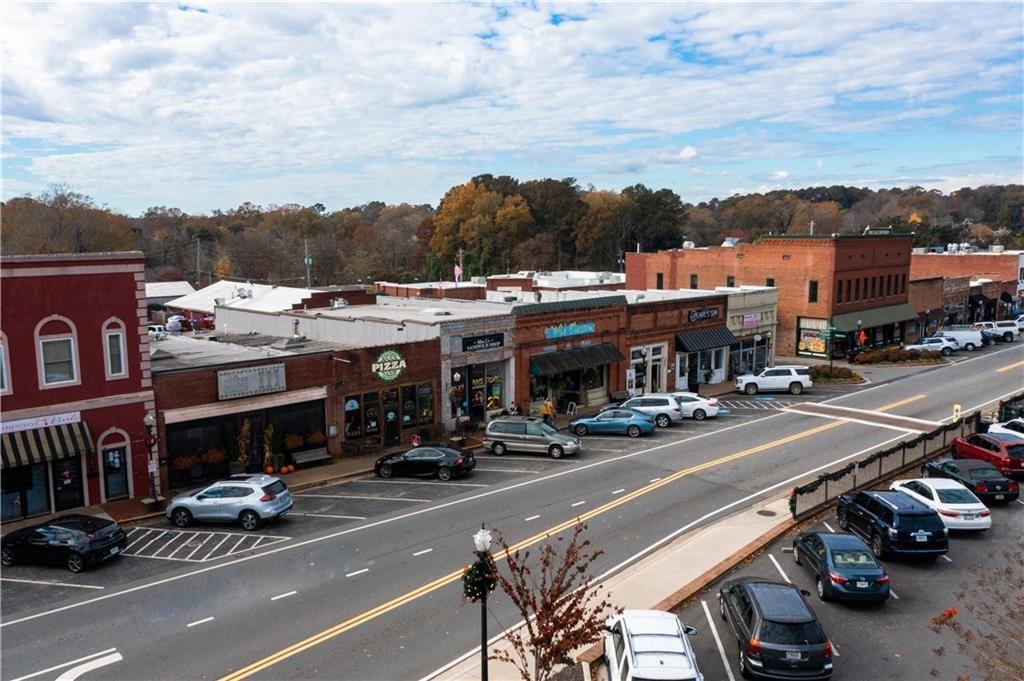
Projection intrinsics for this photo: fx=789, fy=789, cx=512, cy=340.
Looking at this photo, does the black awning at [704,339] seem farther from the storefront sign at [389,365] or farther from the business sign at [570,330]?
the storefront sign at [389,365]

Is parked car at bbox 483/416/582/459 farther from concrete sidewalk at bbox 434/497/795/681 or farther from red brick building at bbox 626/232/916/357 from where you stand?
red brick building at bbox 626/232/916/357

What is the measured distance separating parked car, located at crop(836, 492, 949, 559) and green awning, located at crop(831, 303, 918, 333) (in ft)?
135

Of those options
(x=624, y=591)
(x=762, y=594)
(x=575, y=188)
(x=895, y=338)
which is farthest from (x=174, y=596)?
(x=575, y=188)

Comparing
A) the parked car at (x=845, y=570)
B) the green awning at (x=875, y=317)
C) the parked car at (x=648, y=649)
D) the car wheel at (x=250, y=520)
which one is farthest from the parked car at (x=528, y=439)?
the green awning at (x=875, y=317)

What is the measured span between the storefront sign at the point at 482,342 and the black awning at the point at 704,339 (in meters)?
14.4

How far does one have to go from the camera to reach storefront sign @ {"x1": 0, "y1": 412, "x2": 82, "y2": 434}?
81.4ft

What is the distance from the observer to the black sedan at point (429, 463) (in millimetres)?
29969

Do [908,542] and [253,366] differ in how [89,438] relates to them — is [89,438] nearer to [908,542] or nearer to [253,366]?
[253,366]

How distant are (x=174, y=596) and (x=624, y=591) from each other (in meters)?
11.1

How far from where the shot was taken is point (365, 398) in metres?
34.0

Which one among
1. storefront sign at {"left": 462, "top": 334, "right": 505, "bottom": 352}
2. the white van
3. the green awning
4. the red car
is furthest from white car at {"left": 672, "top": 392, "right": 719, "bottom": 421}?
the white van

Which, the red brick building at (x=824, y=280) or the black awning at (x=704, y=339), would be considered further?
the red brick building at (x=824, y=280)

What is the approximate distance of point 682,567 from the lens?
67.3ft

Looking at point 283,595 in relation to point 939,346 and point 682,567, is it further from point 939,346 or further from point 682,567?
point 939,346
